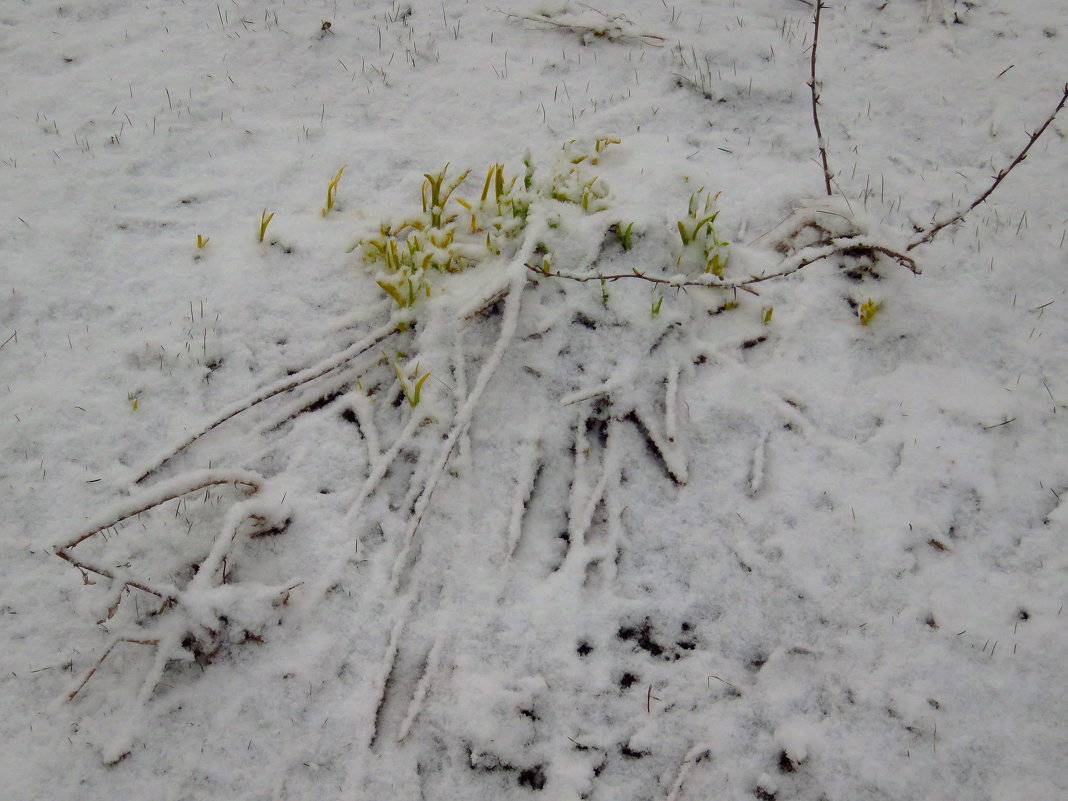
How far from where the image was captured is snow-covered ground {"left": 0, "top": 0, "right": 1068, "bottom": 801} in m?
1.95

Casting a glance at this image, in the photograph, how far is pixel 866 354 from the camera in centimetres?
265

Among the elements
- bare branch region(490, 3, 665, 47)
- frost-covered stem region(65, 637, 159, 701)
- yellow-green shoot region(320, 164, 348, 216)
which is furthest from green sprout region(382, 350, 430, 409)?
bare branch region(490, 3, 665, 47)

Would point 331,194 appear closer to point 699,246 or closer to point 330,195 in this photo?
point 330,195

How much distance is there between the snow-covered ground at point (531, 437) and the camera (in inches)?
76.8

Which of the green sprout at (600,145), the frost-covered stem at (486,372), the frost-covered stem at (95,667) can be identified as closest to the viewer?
the frost-covered stem at (95,667)

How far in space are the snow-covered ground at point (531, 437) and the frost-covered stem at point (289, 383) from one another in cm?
3

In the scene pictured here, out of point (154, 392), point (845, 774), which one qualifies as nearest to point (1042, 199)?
point (845, 774)

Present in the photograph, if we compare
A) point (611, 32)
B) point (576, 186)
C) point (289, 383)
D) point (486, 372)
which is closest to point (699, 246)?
point (576, 186)

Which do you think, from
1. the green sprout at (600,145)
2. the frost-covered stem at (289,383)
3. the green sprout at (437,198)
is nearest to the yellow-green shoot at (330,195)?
the green sprout at (437,198)

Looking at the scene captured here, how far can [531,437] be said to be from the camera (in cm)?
245

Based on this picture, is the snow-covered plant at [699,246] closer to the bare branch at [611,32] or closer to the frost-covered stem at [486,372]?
the frost-covered stem at [486,372]

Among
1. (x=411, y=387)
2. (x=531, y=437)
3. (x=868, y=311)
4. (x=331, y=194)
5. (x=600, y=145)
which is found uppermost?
(x=600, y=145)

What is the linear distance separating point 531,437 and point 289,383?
0.88 meters

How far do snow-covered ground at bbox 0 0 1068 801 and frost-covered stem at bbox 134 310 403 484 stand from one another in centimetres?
3
